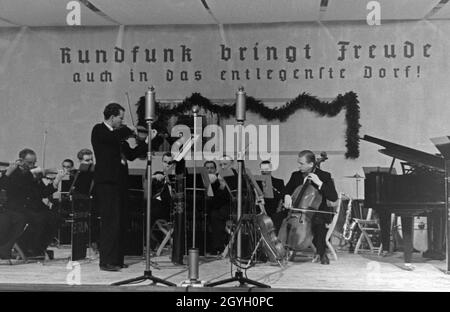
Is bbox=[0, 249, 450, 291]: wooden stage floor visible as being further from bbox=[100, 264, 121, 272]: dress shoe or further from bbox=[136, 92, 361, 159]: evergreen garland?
bbox=[136, 92, 361, 159]: evergreen garland

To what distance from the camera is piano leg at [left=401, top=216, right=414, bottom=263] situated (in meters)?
6.79

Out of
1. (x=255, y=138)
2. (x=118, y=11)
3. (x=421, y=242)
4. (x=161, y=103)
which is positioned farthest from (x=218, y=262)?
(x=118, y=11)

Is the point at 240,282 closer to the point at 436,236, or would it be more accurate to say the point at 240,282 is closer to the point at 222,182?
the point at 222,182

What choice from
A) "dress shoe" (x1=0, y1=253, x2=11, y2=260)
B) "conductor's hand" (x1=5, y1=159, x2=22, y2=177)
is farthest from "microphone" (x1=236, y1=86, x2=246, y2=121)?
"dress shoe" (x1=0, y1=253, x2=11, y2=260)

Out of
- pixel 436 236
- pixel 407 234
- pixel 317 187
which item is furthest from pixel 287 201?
pixel 436 236

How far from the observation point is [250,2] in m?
Answer: 7.02

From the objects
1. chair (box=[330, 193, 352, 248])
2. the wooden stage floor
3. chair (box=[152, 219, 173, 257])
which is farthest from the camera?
chair (box=[330, 193, 352, 248])

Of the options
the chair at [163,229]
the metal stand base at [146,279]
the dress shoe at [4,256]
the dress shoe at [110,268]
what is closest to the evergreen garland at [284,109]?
the chair at [163,229]

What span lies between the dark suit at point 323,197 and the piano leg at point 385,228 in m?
0.59

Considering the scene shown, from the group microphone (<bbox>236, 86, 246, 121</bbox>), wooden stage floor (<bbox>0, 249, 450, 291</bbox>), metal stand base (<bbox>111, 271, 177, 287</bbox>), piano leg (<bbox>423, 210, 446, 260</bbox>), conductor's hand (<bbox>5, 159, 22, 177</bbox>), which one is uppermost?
microphone (<bbox>236, 86, 246, 121</bbox>)

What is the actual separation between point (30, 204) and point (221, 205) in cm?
217

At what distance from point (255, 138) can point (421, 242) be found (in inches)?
90.9

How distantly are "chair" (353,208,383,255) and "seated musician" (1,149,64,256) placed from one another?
136 inches
